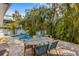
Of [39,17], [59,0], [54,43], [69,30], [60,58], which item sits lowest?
[60,58]

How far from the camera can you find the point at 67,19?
1.26 m

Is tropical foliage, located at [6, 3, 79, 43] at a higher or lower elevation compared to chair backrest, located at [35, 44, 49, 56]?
higher

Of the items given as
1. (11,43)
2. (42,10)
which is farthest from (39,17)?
(11,43)

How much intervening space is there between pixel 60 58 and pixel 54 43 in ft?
0.41

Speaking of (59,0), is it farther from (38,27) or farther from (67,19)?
(38,27)

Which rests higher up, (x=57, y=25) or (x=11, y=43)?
(x=57, y=25)

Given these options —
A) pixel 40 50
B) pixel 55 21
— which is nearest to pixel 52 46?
pixel 40 50

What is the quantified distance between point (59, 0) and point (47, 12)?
0.14 metres

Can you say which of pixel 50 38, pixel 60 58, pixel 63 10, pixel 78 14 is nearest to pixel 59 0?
pixel 63 10

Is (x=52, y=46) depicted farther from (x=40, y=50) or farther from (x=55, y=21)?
(x=55, y=21)

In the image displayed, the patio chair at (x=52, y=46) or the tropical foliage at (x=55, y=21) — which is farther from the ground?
the tropical foliage at (x=55, y=21)

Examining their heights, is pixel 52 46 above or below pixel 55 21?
below

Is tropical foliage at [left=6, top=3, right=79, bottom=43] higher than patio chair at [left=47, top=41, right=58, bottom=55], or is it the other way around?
tropical foliage at [left=6, top=3, right=79, bottom=43]

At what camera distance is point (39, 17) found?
4.16 ft
